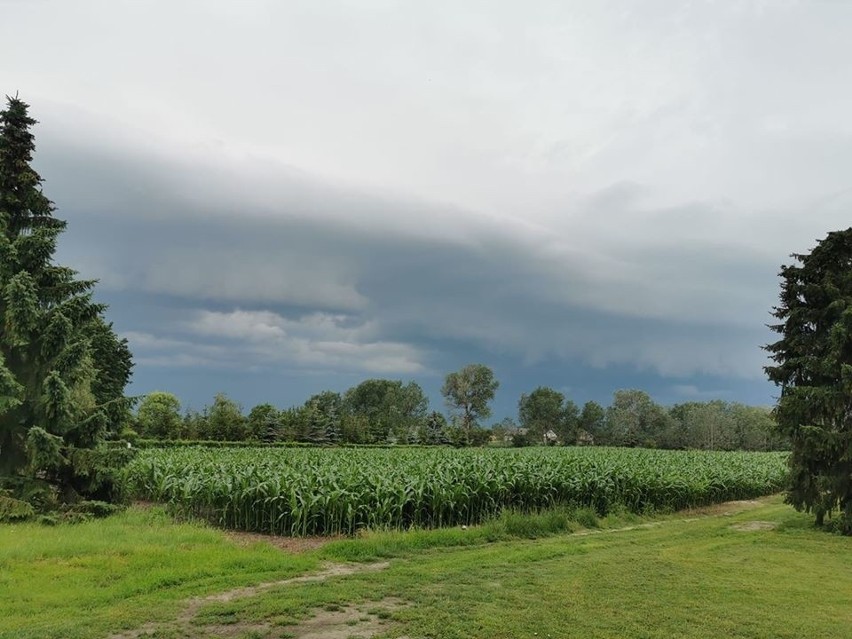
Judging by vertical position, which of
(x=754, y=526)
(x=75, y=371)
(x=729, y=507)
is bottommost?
(x=729, y=507)

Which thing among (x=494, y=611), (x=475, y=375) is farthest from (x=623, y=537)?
(x=475, y=375)

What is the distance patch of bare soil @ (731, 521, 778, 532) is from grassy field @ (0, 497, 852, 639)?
9.04 feet

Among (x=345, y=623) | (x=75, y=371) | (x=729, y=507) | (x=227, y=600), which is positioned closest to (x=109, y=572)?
Result: (x=227, y=600)

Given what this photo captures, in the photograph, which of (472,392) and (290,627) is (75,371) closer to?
(290,627)

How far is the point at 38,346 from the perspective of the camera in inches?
564

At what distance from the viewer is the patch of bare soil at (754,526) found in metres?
16.6

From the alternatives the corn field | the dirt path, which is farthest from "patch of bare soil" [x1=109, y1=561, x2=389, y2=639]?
the corn field

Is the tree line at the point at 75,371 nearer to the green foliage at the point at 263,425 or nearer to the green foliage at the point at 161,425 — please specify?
the green foliage at the point at 161,425

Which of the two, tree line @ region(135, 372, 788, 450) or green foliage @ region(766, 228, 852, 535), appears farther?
tree line @ region(135, 372, 788, 450)

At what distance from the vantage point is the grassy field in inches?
259

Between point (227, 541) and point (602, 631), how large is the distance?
8.13 meters

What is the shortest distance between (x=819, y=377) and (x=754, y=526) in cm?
472

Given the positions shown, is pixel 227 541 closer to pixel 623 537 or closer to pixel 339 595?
pixel 339 595

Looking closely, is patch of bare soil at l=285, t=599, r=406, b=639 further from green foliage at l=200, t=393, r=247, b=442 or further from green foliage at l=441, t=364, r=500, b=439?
green foliage at l=441, t=364, r=500, b=439
